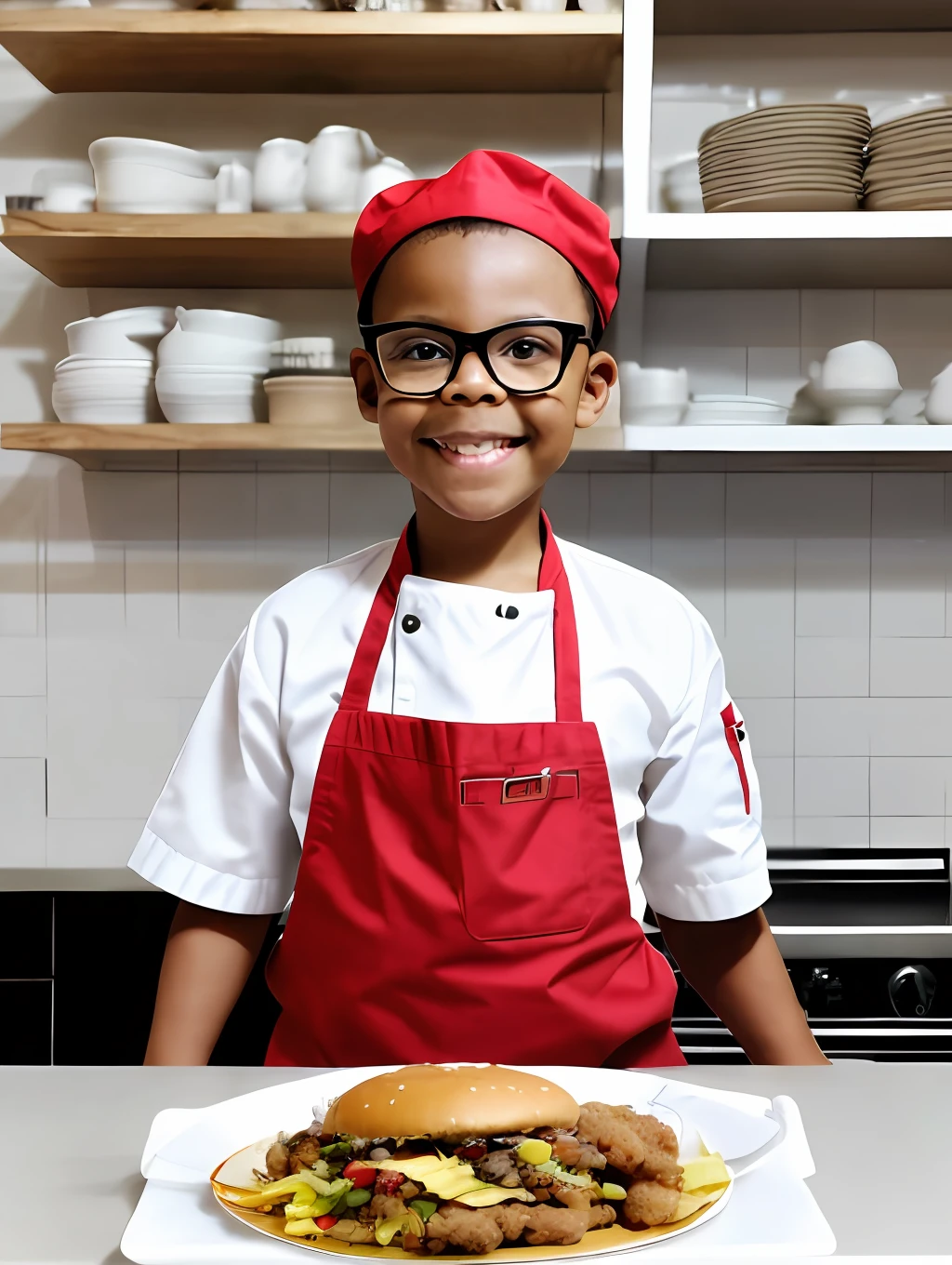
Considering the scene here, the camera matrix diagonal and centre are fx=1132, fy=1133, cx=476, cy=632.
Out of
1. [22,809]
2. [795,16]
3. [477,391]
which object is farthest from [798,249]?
[22,809]

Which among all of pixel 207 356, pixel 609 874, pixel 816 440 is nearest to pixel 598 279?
pixel 609 874

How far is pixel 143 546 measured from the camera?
2002 millimetres

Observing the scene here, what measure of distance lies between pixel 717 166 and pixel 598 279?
90cm

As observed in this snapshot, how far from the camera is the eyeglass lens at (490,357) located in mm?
809

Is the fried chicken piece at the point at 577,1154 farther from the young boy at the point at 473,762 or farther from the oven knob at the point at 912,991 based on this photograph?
the oven knob at the point at 912,991

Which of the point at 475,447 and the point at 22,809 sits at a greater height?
the point at 475,447

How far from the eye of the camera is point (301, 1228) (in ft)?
1.51

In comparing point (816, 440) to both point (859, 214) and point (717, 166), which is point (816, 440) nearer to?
point (859, 214)

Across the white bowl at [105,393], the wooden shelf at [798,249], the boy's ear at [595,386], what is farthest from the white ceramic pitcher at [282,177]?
the boy's ear at [595,386]

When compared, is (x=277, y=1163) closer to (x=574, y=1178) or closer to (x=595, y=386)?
(x=574, y=1178)

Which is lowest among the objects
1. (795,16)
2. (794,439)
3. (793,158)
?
(794,439)

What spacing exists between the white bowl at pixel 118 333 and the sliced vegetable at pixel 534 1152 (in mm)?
1497

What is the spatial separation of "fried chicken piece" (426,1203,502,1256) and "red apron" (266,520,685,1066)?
0.33m

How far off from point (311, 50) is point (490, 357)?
114 centimetres
